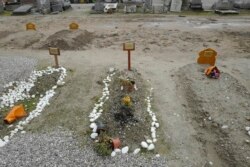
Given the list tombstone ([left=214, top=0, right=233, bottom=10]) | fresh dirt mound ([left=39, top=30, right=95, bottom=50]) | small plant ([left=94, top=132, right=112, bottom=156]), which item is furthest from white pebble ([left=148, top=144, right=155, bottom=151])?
tombstone ([left=214, top=0, right=233, bottom=10])

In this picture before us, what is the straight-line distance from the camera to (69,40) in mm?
13898

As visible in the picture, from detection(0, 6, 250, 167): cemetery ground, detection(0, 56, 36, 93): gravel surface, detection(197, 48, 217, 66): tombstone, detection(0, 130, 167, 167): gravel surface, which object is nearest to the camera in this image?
detection(0, 130, 167, 167): gravel surface

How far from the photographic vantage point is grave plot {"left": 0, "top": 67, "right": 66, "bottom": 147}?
7.52 metres

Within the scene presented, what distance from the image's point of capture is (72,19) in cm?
1959

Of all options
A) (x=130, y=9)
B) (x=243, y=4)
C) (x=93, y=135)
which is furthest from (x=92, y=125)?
(x=243, y=4)

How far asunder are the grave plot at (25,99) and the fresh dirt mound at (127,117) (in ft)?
6.78

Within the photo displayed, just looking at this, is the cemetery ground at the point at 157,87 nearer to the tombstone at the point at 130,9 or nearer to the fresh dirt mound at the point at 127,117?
the fresh dirt mound at the point at 127,117

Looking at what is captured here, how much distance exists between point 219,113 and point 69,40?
8687 millimetres

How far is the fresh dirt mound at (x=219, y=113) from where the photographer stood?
6.56m

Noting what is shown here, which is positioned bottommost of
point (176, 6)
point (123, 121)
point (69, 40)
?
point (123, 121)

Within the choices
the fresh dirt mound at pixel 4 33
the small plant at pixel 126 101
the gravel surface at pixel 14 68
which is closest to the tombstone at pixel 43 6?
the fresh dirt mound at pixel 4 33

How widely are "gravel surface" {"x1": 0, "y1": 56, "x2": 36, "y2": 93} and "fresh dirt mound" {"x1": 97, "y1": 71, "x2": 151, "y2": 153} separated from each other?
11.9 ft

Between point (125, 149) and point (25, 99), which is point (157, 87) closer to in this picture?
point (125, 149)

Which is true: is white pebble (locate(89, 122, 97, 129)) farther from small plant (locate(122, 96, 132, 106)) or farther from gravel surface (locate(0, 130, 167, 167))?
small plant (locate(122, 96, 132, 106))
